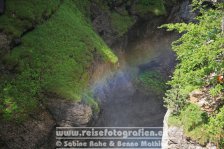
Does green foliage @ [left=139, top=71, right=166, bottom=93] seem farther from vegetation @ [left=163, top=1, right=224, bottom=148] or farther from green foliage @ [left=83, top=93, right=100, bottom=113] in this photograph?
vegetation @ [left=163, top=1, right=224, bottom=148]

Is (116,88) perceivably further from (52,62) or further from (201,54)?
(201,54)

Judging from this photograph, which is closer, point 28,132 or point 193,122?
point 193,122

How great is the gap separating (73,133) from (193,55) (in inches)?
258


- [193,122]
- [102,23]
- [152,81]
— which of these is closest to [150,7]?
[102,23]

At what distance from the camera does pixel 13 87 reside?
1480 cm

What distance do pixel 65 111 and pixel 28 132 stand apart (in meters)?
1.82

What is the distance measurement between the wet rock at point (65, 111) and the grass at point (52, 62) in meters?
0.31

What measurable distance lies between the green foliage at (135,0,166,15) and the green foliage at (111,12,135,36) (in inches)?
43.4

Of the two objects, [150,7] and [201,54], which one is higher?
[150,7]

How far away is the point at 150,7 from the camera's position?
25016 millimetres

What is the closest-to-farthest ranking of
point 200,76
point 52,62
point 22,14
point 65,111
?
point 200,76
point 65,111
point 52,62
point 22,14

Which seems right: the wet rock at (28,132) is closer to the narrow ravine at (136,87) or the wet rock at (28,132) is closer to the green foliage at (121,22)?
the narrow ravine at (136,87)

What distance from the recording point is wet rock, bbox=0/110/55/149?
1438 centimetres

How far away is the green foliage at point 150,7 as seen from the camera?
24.8m
